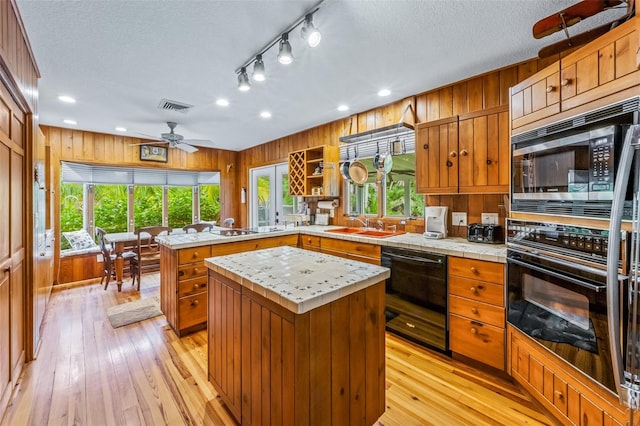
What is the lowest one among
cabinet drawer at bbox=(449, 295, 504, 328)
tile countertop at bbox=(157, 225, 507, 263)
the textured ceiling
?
cabinet drawer at bbox=(449, 295, 504, 328)

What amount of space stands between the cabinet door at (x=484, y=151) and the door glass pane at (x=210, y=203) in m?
5.26

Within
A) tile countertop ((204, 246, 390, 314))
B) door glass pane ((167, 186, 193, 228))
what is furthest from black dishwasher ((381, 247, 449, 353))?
door glass pane ((167, 186, 193, 228))

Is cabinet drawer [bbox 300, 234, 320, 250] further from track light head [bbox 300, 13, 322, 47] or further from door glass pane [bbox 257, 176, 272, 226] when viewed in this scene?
track light head [bbox 300, 13, 322, 47]

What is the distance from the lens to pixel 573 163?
57.9 inches

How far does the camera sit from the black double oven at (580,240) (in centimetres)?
117

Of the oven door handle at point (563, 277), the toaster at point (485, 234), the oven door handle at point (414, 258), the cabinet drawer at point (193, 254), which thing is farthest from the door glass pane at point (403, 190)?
the cabinet drawer at point (193, 254)

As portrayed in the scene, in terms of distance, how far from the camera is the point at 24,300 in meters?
2.14

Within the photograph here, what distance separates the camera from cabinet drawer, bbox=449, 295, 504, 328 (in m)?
2.04

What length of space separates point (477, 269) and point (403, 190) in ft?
4.78

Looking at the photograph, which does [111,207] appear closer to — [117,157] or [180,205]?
[117,157]

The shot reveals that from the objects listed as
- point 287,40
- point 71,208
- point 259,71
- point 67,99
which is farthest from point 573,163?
point 71,208

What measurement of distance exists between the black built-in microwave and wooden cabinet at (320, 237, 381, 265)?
1.27 m

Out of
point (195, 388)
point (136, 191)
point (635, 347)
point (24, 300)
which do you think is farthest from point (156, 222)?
point (635, 347)

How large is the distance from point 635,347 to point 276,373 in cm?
150
